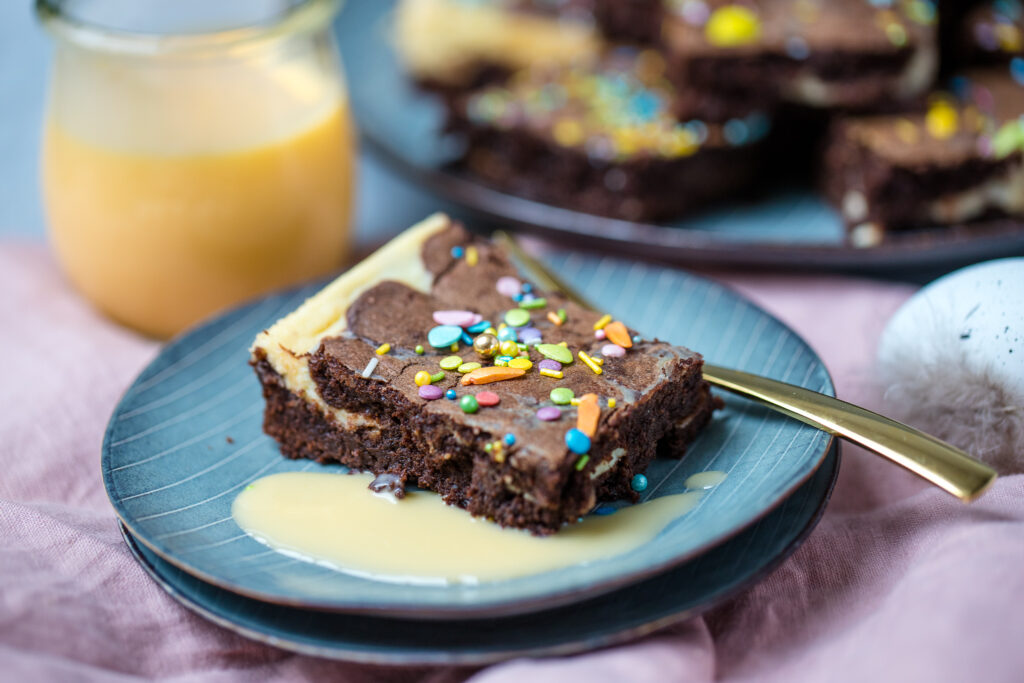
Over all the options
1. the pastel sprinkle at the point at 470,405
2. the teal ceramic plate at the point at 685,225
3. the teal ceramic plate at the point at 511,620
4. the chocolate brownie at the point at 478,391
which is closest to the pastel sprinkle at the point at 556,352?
the chocolate brownie at the point at 478,391

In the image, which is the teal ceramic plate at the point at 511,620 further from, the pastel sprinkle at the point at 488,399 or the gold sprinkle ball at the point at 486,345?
the gold sprinkle ball at the point at 486,345

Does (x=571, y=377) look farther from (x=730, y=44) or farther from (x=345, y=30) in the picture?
(x=345, y=30)

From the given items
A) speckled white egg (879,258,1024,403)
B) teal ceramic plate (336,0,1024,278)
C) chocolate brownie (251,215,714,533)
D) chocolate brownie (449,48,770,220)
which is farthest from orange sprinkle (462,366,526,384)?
chocolate brownie (449,48,770,220)

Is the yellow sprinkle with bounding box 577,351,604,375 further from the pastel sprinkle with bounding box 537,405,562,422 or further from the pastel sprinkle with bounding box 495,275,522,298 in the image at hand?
the pastel sprinkle with bounding box 495,275,522,298

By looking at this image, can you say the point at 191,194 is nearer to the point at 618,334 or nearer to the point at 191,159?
the point at 191,159

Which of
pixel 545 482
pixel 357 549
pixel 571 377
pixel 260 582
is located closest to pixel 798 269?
pixel 571 377
